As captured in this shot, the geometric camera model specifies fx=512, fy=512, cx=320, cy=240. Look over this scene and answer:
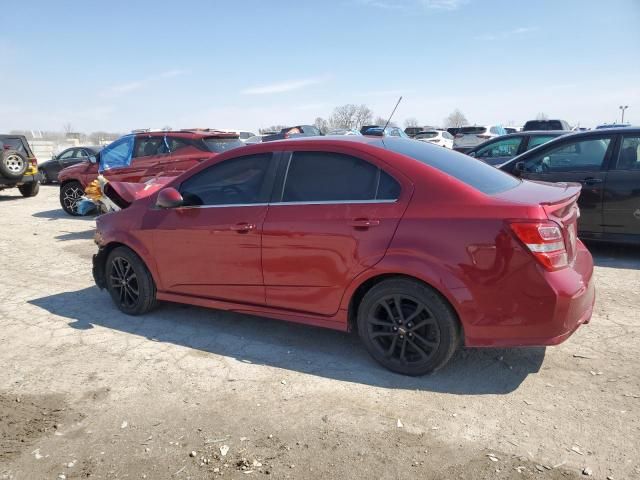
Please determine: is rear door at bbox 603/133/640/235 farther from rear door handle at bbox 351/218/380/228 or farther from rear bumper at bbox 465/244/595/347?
rear door handle at bbox 351/218/380/228

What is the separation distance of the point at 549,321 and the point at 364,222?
1338 millimetres

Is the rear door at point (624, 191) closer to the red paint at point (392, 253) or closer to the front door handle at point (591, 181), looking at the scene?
the front door handle at point (591, 181)

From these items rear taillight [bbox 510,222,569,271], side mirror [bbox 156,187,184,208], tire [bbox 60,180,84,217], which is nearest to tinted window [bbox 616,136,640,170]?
rear taillight [bbox 510,222,569,271]

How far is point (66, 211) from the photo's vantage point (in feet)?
39.0

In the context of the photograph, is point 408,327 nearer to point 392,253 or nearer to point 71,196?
point 392,253

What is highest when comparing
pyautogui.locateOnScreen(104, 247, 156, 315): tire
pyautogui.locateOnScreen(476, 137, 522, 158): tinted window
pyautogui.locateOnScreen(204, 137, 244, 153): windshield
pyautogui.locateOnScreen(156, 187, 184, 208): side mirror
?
pyautogui.locateOnScreen(204, 137, 244, 153): windshield

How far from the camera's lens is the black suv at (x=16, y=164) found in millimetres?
14047

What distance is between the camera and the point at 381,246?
3514 mm

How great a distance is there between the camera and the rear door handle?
11.7ft

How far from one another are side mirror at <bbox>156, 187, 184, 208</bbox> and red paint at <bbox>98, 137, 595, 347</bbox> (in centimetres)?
13

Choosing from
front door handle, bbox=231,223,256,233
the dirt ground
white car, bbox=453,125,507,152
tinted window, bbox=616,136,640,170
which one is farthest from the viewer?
white car, bbox=453,125,507,152

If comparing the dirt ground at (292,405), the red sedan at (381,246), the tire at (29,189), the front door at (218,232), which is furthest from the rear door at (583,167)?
the tire at (29,189)

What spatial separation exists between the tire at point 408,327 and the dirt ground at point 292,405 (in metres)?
0.14

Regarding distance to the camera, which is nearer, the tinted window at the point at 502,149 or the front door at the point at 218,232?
the front door at the point at 218,232
